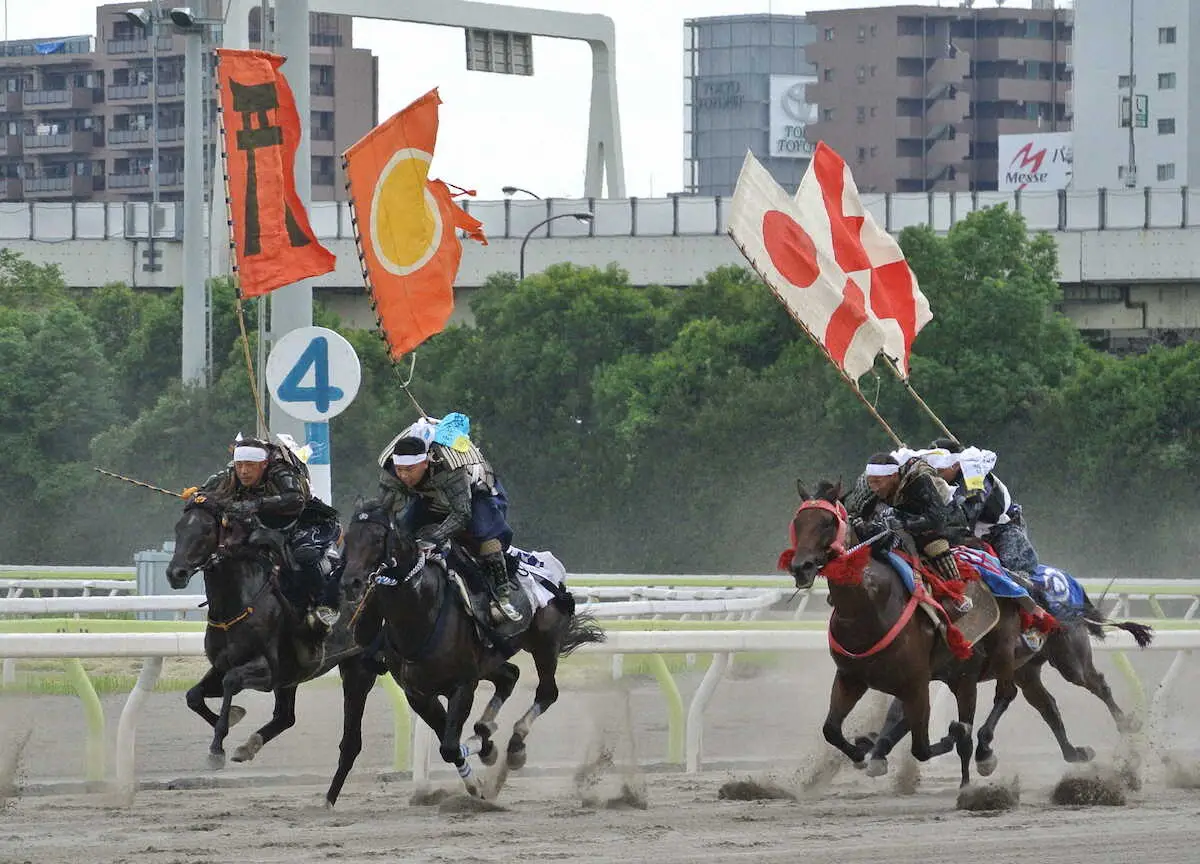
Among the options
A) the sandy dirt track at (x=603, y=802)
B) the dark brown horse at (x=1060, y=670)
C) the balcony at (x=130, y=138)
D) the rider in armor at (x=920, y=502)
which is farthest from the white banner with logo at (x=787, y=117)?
the rider in armor at (x=920, y=502)

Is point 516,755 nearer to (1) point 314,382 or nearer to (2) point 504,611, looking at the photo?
(2) point 504,611

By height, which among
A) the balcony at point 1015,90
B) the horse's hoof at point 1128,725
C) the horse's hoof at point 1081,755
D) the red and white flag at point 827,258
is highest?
the balcony at point 1015,90

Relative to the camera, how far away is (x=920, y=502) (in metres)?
13.3

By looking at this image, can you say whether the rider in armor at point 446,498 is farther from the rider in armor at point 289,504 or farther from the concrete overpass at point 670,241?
the concrete overpass at point 670,241

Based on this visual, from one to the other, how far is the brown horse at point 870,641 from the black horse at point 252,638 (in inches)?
98.4

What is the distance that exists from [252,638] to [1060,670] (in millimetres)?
5326

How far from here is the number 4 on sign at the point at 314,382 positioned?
50.1 ft

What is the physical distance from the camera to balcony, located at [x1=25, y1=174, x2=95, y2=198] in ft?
408

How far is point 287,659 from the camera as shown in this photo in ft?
42.3

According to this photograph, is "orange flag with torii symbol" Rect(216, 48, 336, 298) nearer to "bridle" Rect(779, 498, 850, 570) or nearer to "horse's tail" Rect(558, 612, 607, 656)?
"horse's tail" Rect(558, 612, 607, 656)


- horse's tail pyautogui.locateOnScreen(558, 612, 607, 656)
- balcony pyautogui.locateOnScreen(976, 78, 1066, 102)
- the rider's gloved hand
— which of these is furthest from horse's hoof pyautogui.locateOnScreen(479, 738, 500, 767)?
balcony pyautogui.locateOnScreen(976, 78, 1066, 102)

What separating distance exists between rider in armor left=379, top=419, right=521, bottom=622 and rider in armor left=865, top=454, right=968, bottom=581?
2136 millimetres

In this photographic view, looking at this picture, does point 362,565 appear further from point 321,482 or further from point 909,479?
point 321,482

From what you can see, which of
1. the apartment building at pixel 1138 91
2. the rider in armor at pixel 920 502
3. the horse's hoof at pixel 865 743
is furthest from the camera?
the apartment building at pixel 1138 91
